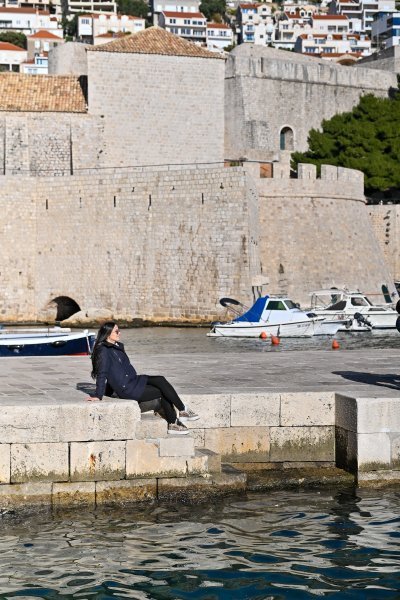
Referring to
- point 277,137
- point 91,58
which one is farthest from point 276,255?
point 277,137

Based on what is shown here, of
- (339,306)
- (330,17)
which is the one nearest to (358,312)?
(339,306)

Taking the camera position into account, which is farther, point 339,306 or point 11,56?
point 11,56

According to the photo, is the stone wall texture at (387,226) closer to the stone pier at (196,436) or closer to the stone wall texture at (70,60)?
the stone wall texture at (70,60)

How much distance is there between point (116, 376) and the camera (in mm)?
8859

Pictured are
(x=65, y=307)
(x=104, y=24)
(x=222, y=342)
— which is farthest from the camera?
(x=104, y=24)

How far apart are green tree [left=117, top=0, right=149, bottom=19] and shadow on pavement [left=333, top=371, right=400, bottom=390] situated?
118 meters

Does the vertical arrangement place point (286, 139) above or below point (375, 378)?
above

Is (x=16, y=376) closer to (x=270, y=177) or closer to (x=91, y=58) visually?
(x=270, y=177)

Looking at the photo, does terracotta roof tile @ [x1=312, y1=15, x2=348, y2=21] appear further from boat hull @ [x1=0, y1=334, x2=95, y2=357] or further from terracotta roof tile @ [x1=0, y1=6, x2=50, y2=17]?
boat hull @ [x1=0, y1=334, x2=95, y2=357]

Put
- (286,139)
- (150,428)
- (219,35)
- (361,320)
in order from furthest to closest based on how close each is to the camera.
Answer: (219,35)
(286,139)
(361,320)
(150,428)

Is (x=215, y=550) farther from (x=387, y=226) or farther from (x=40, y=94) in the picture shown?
(x=387, y=226)

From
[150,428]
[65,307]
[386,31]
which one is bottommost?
[150,428]

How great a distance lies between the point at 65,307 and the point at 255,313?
6.92 metres

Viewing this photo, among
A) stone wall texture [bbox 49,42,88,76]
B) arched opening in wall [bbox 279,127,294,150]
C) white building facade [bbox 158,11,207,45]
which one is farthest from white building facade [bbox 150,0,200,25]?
stone wall texture [bbox 49,42,88,76]
